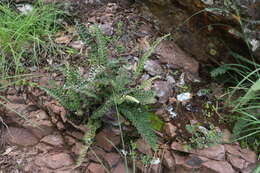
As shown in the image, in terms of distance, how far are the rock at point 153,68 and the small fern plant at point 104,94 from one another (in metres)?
0.34

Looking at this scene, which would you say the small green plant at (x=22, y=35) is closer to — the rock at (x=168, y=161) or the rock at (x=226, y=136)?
the rock at (x=168, y=161)

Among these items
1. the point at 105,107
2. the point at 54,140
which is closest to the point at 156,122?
the point at 105,107

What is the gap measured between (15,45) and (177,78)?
152 cm

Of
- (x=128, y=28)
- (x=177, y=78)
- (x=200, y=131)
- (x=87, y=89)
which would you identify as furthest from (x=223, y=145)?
Answer: (x=128, y=28)

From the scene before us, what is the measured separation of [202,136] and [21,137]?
1.46 metres

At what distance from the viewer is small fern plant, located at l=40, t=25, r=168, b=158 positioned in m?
2.21

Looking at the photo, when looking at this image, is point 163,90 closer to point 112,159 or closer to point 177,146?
point 177,146

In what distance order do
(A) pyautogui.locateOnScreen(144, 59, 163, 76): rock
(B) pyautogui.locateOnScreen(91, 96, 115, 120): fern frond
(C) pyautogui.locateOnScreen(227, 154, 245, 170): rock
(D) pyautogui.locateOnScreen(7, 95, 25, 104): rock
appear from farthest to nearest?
(A) pyautogui.locateOnScreen(144, 59, 163, 76): rock, (D) pyautogui.locateOnScreen(7, 95, 25, 104): rock, (C) pyautogui.locateOnScreen(227, 154, 245, 170): rock, (B) pyautogui.locateOnScreen(91, 96, 115, 120): fern frond

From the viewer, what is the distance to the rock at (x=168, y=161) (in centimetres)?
231

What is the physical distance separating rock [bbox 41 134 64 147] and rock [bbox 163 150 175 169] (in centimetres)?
83

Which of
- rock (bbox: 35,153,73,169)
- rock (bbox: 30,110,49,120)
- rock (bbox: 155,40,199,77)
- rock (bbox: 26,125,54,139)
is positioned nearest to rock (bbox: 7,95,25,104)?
rock (bbox: 30,110,49,120)

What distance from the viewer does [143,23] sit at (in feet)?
10.3

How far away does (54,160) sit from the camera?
238 cm

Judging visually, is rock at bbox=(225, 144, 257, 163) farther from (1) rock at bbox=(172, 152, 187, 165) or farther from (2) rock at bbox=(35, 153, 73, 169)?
(2) rock at bbox=(35, 153, 73, 169)
